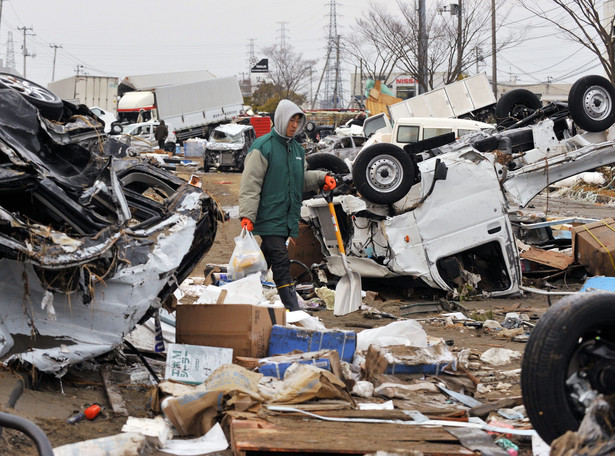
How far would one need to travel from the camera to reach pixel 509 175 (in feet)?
32.3

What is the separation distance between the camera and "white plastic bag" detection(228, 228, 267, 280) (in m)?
6.52

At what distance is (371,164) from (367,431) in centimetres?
517

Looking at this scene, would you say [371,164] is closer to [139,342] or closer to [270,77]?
[139,342]

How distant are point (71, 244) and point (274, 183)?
2594 millimetres

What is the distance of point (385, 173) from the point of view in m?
8.88

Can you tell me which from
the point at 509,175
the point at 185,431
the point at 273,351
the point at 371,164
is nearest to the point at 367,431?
the point at 185,431

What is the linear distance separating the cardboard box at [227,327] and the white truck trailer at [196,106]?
1470 inches

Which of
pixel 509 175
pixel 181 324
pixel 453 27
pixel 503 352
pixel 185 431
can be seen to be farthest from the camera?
pixel 453 27

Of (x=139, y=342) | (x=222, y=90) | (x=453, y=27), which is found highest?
(x=453, y=27)

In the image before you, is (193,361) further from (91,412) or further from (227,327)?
(91,412)

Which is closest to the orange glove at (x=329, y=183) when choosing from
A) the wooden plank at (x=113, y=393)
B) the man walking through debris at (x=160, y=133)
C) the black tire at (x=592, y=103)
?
the wooden plank at (x=113, y=393)

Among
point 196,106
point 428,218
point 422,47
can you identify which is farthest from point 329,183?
point 196,106

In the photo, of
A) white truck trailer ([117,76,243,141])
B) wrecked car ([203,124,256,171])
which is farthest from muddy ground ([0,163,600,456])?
white truck trailer ([117,76,243,141])

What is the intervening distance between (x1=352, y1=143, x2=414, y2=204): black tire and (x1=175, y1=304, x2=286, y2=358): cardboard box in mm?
3486
